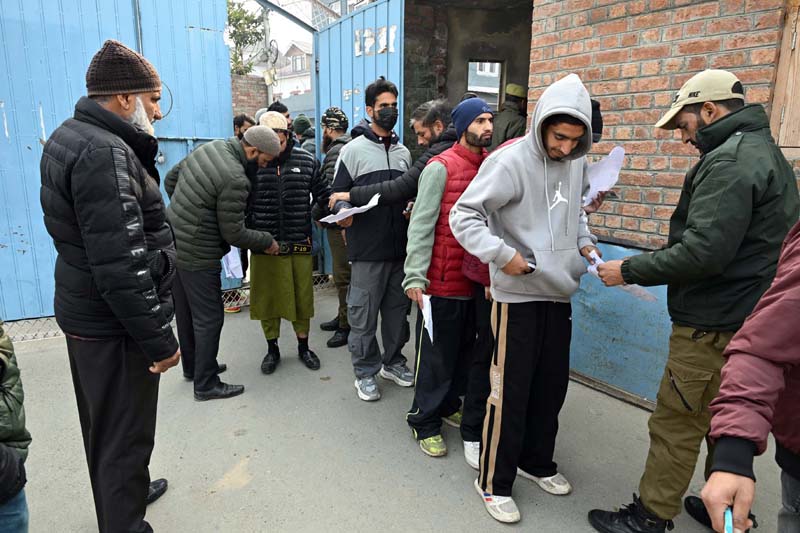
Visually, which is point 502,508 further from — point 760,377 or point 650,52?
point 650,52

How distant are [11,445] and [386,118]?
268 cm

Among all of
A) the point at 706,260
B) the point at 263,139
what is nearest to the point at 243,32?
the point at 263,139

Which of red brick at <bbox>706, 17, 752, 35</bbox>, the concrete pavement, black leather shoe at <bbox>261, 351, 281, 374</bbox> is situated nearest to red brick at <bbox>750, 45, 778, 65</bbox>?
red brick at <bbox>706, 17, 752, 35</bbox>

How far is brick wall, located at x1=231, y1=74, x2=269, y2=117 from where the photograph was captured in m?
13.7

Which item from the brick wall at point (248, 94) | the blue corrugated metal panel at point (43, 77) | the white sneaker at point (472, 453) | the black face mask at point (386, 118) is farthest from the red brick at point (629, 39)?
the brick wall at point (248, 94)

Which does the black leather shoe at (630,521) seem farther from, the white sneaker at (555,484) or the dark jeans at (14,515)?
the dark jeans at (14,515)

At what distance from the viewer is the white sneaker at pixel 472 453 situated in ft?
9.21

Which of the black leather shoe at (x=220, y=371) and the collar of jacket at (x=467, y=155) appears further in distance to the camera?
the black leather shoe at (x=220, y=371)

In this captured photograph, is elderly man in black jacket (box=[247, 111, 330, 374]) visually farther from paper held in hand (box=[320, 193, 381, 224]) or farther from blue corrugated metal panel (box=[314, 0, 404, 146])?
blue corrugated metal panel (box=[314, 0, 404, 146])

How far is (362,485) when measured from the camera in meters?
2.67

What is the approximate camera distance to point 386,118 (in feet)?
11.3

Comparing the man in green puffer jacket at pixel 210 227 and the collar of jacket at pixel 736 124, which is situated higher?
the collar of jacket at pixel 736 124

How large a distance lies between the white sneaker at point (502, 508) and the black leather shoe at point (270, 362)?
6.87 feet

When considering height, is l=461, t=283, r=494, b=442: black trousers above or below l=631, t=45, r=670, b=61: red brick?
below
